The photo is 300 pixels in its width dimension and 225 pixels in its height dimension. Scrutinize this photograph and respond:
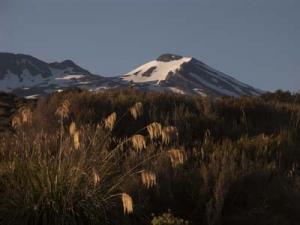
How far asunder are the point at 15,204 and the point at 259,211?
292cm

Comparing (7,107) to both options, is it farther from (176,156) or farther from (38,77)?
(38,77)

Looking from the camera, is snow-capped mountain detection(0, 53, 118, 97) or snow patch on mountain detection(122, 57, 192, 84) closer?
snow-capped mountain detection(0, 53, 118, 97)

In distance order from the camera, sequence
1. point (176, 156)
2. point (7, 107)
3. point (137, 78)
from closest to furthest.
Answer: point (176, 156)
point (7, 107)
point (137, 78)

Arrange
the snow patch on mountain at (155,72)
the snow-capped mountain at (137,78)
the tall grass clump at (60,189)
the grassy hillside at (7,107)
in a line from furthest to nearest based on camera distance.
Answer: the snow patch on mountain at (155,72), the snow-capped mountain at (137,78), the grassy hillside at (7,107), the tall grass clump at (60,189)

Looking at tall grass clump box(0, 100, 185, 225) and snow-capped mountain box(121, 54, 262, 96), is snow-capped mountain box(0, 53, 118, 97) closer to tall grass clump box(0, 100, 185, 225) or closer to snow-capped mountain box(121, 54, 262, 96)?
snow-capped mountain box(121, 54, 262, 96)

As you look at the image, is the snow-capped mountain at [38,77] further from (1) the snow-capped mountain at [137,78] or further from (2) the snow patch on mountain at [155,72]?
(2) the snow patch on mountain at [155,72]

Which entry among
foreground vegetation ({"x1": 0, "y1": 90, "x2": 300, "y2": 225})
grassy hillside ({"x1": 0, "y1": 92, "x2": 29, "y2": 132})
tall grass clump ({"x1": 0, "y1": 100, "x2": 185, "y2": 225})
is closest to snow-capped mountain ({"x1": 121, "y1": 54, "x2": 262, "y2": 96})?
grassy hillside ({"x1": 0, "y1": 92, "x2": 29, "y2": 132})

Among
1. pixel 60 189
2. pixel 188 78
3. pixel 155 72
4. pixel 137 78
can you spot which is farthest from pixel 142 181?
pixel 155 72

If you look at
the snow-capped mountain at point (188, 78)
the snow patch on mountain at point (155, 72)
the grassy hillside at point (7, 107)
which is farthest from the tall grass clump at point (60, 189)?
the snow patch on mountain at point (155, 72)

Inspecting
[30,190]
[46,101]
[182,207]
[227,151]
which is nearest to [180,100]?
[46,101]

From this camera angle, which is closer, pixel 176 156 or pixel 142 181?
pixel 176 156

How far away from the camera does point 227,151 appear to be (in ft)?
35.1

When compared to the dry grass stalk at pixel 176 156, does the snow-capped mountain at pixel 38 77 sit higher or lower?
lower

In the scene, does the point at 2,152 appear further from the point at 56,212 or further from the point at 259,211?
the point at 259,211
